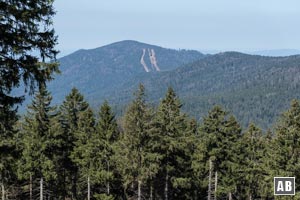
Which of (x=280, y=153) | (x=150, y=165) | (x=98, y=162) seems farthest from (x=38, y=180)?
(x=280, y=153)

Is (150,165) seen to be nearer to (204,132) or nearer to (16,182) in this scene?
(204,132)

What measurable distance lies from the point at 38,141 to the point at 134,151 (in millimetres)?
7154

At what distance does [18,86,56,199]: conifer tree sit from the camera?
35.1m

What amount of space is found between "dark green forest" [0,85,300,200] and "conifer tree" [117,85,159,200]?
7 cm

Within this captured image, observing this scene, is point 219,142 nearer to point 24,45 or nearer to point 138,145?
point 138,145

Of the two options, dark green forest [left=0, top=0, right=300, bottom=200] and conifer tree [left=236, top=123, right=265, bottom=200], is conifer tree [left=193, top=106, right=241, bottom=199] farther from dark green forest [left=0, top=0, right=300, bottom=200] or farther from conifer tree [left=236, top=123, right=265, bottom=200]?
conifer tree [left=236, top=123, right=265, bottom=200]

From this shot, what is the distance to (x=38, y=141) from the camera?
35125mm

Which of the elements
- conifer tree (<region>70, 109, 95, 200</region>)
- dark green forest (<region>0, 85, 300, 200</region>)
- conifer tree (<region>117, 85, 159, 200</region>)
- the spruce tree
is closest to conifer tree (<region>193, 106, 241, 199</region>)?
dark green forest (<region>0, 85, 300, 200</region>)

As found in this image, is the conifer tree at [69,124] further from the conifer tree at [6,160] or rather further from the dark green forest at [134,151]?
the conifer tree at [6,160]

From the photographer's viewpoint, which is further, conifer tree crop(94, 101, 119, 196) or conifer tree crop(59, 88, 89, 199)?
conifer tree crop(59, 88, 89, 199)

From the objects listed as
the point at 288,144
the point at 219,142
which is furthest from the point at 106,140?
the point at 288,144

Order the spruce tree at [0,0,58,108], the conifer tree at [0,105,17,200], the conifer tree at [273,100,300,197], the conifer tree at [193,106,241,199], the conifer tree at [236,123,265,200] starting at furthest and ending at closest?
the conifer tree at [236,123,265,200] < the conifer tree at [193,106,241,199] < the conifer tree at [273,100,300,197] < the conifer tree at [0,105,17,200] < the spruce tree at [0,0,58,108]

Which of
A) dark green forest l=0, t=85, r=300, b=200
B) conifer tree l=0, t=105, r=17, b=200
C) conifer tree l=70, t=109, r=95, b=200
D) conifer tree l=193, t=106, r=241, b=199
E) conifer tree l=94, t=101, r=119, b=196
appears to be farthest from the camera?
conifer tree l=193, t=106, r=241, b=199

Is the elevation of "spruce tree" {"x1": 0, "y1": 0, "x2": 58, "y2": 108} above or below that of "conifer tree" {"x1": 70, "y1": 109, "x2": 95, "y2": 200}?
above
